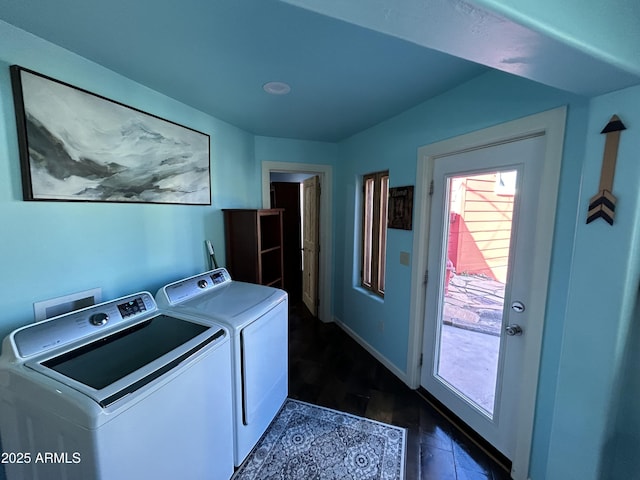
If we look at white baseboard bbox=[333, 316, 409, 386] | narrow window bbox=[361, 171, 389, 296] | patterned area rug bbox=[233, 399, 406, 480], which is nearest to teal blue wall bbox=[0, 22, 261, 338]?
patterned area rug bbox=[233, 399, 406, 480]

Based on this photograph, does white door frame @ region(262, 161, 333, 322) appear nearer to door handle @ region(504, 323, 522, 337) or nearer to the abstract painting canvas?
the abstract painting canvas

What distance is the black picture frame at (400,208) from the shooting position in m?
2.08

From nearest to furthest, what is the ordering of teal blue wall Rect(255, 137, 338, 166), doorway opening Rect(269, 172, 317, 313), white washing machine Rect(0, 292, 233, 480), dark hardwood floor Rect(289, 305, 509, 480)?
white washing machine Rect(0, 292, 233, 480)
dark hardwood floor Rect(289, 305, 509, 480)
teal blue wall Rect(255, 137, 338, 166)
doorway opening Rect(269, 172, 317, 313)

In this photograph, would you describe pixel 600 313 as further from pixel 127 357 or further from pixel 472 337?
pixel 127 357

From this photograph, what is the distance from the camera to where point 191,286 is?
1.79 meters

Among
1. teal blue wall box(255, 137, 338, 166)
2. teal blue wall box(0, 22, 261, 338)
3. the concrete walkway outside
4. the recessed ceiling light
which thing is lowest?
the concrete walkway outside

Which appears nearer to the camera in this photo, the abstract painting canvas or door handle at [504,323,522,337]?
the abstract painting canvas

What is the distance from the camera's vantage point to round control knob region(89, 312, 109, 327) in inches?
48.2

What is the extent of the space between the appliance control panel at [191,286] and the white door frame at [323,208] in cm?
106

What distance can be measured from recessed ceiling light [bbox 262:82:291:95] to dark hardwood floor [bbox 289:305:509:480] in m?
2.31

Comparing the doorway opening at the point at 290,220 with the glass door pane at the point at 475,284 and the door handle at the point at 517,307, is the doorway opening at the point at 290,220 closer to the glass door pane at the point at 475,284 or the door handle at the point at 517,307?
the glass door pane at the point at 475,284

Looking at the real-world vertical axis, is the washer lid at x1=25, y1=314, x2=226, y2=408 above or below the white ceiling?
below

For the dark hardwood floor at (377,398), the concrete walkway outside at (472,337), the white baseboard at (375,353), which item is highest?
the concrete walkway outside at (472,337)

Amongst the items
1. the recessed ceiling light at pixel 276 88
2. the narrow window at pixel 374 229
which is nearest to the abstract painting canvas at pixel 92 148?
the recessed ceiling light at pixel 276 88
